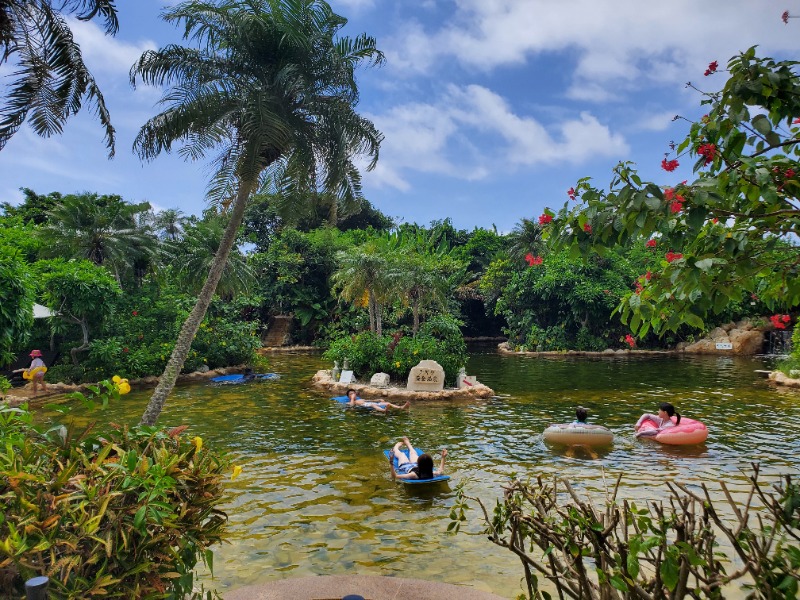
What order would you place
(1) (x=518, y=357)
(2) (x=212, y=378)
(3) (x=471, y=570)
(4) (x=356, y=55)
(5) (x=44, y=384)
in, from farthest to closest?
(1) (x=518, y=357) → (2) (x=212, y=378) → (5) (x=44, y=384) → (4) (x=356, y=55) → (3) (x=471, y=570)

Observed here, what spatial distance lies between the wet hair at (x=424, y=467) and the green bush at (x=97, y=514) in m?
5.83

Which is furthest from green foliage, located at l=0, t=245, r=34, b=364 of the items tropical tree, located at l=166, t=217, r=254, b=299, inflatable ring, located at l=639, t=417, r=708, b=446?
inflatable ring, located at l=639, t=417, r=708, b=446

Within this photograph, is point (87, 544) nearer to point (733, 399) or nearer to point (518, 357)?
point (733, 399)

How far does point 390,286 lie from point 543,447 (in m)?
13.9

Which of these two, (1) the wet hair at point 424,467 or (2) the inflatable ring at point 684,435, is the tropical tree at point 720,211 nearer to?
(1) the wet hair at point 424,467

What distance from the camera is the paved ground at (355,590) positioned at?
5.25 metres

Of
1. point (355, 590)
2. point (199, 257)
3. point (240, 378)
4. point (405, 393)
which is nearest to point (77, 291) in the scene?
point (240, 378)

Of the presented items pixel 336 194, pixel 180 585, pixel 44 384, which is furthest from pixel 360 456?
pixel 44 384

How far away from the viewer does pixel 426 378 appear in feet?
62.6

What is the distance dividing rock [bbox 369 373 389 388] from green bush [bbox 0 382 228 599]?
15.9 m

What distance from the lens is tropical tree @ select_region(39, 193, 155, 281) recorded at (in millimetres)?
22266

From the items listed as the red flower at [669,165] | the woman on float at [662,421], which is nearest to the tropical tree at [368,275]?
the woman on float at [662,421]

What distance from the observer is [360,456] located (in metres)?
11.6

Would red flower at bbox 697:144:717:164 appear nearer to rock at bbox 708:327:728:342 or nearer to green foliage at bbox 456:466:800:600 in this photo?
green foliage at bbox 456:466:800:600
